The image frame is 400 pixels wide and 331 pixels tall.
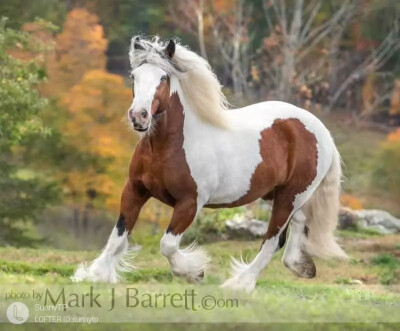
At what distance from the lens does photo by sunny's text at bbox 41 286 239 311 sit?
7695mm

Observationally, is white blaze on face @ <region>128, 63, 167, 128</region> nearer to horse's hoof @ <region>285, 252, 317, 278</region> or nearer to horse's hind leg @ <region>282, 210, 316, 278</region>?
horse's hind leg @ <region>282, 210, 316, 278</region>

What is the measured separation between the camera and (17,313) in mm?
7422

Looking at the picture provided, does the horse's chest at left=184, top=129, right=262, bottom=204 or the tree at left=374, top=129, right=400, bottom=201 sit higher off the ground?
the horse's chest at left=184, top=129, right=262, bottom=204

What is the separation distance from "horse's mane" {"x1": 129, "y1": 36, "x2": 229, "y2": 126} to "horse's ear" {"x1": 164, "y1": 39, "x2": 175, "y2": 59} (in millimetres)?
38

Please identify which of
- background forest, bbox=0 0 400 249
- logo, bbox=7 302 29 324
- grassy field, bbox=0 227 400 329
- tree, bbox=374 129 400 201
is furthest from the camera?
tree, bbox=374 129 400 201

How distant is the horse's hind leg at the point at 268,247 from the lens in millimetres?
9656

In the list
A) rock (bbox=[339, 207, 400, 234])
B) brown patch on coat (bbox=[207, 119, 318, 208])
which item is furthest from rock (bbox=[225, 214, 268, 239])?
brown patch on coat (bbox=[207, 119, 318, 208])

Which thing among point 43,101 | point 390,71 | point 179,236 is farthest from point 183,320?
point 390,71

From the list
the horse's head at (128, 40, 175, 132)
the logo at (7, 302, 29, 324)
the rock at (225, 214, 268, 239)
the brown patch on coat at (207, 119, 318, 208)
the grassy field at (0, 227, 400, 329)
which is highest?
the horse's head at (128, 40, 175, 132)

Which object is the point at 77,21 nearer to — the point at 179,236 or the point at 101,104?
the point at 101,104

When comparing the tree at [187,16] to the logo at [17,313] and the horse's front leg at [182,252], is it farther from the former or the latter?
the logo at [17,313]

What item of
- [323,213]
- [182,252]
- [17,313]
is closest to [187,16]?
[323,213]

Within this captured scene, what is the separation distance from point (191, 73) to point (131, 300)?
2473mm

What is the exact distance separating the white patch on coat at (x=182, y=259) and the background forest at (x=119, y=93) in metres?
11.2
